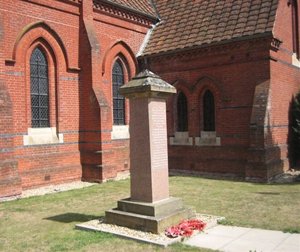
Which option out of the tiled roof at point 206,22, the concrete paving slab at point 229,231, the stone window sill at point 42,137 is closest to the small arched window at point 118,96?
the tiled roof at point 206,22

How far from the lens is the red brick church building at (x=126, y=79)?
13008 mm

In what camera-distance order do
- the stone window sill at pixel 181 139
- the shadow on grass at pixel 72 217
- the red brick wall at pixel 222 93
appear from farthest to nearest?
1. the stone window sill at pixel 181 139
2. the red brick wall at pixel 222 93
3. the shadow on grass at pixel 72 217

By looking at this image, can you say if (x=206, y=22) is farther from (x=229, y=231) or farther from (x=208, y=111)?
(x=229, y=231)

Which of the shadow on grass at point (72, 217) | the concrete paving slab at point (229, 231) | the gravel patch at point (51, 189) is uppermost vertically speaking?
the gravel patch at point (51, 189)

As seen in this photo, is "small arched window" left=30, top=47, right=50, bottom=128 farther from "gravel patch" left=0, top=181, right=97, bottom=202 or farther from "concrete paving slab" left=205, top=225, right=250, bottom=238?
"concrete paving slab" left=205, top=225, right=250, bottom=238

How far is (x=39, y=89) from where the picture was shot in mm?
13805

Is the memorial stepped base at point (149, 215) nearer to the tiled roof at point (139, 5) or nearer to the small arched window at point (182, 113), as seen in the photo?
the small arched window at point (182, 113)

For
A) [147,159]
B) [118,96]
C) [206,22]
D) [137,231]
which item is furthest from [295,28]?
[137,231]

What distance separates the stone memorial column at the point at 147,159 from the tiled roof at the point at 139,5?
9.27m

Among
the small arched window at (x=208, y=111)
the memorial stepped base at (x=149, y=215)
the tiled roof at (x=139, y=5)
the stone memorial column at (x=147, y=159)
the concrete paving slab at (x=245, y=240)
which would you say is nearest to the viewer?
the concrete paving slab at (x=245, y=240)

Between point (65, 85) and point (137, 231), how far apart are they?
28.3ft

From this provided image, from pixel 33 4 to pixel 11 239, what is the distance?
9.06m

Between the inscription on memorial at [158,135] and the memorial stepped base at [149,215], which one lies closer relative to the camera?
the memorial stepped base at [149,215]

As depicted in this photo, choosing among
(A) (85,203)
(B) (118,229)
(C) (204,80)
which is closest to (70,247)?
(B) (118,229)
